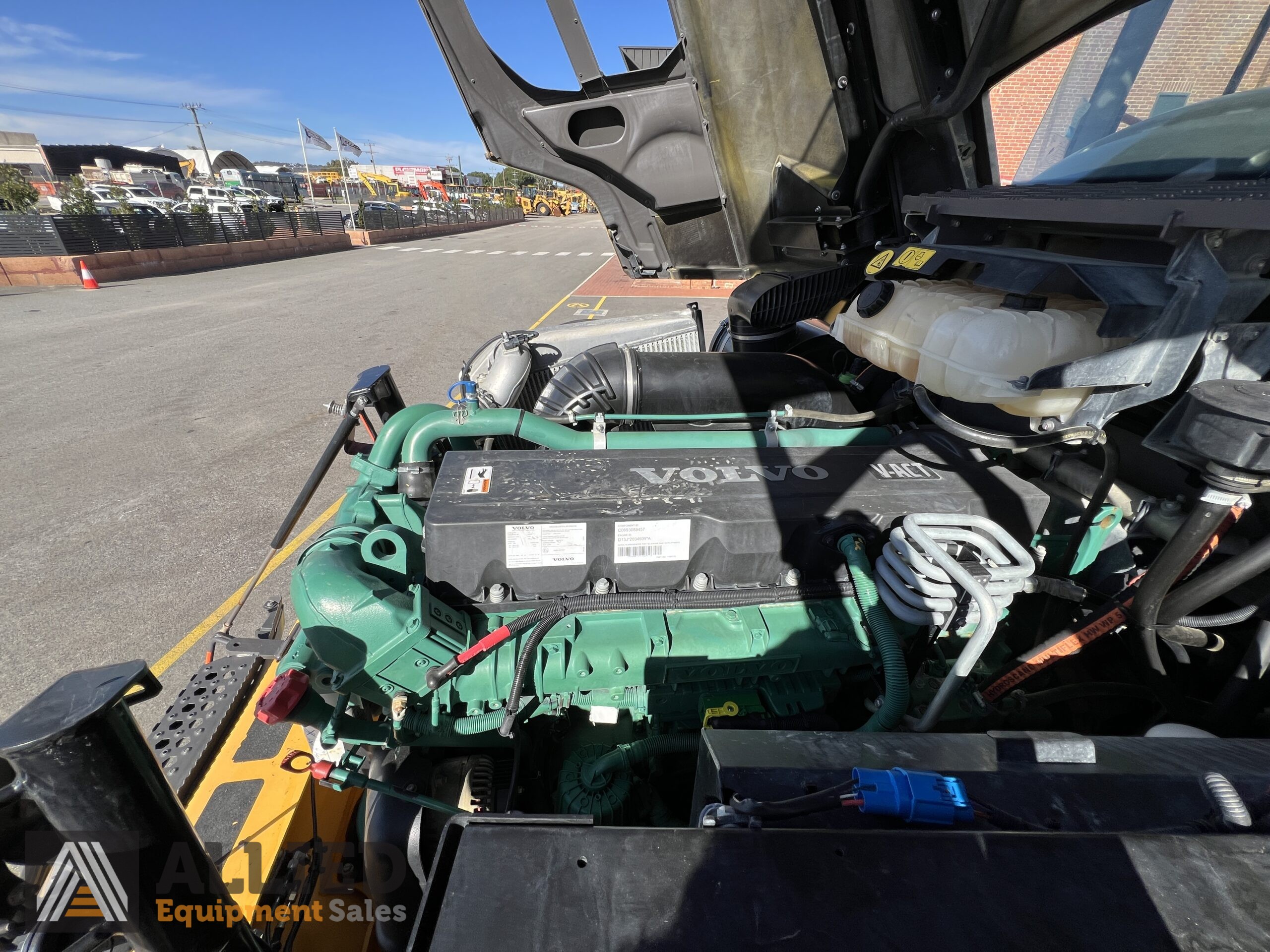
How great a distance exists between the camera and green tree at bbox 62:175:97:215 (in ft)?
49.8

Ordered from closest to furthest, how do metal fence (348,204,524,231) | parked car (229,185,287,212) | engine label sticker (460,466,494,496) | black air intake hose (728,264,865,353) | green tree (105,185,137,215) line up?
engine label sticker (460,466,494,496)
black air intake hose (728,264,865,353)
green tree (105,185,137,215)
parked car (229,185,287,212)
metal fence (348,204,524,231)

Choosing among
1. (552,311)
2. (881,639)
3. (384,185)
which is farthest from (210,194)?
(881,639)

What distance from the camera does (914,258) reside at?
69.4 inches

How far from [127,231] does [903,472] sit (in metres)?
20.1

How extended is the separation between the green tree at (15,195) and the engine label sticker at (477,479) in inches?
866

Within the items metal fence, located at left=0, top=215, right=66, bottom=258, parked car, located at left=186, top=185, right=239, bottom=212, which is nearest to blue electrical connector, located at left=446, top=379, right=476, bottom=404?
metal fence, located at left=0, top=215, right=66, bottom=258

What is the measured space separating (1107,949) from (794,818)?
0.38 meters

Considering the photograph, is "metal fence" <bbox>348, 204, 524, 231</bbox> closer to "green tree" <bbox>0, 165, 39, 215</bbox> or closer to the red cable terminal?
"green tree" <bbox>0, 165, 39, 215</bbox>

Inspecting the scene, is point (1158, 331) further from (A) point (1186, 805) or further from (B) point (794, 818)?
(B) point (794, 818)

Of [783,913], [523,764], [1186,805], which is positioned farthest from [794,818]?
[523,764]

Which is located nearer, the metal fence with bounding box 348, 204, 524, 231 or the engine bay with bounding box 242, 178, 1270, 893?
the engine bay with bounding box 242, 178, 1270, 893

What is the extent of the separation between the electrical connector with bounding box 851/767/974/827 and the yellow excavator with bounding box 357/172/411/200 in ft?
173

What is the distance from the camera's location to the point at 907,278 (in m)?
1.94

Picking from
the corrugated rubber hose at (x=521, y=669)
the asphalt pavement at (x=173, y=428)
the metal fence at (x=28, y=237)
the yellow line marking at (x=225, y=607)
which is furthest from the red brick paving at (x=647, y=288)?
the metal fence at (x=28, y=237)
